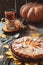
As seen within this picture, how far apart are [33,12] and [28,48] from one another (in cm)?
55

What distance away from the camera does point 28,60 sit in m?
1.04

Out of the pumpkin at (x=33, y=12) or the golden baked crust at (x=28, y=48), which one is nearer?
the golden baked crust at (x=28, y=48)

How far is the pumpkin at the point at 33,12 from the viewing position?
158 cm

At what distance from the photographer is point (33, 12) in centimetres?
158

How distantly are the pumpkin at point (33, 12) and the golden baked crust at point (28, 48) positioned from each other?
0.40m

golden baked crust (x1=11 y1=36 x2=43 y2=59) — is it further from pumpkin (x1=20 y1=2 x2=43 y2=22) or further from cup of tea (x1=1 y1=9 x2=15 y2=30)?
pumpkin (x1=20 y1=2 x2=43 y2=22)

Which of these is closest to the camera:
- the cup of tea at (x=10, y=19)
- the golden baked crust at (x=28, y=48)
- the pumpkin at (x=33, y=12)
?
the golden baked crust at (x=28, y=48)

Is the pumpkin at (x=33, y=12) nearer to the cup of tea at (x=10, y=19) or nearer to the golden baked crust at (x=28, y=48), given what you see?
the cup of tea at (x=10, y=19)

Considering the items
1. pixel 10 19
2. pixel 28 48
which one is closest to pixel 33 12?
pixel 10 19

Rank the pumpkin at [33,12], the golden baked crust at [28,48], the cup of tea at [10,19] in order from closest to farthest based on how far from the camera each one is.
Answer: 1. the golden baked crust at [28,48]
2. the cup of tea at [10,19]
3. the pumpkin at [33,12]

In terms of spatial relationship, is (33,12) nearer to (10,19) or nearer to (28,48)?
(10,19)

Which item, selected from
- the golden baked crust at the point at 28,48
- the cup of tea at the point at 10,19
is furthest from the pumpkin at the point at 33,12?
the golden baked crust at the point at 28,48

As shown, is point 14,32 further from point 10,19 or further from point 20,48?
point 20,48

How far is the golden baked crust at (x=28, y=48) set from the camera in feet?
3.43
